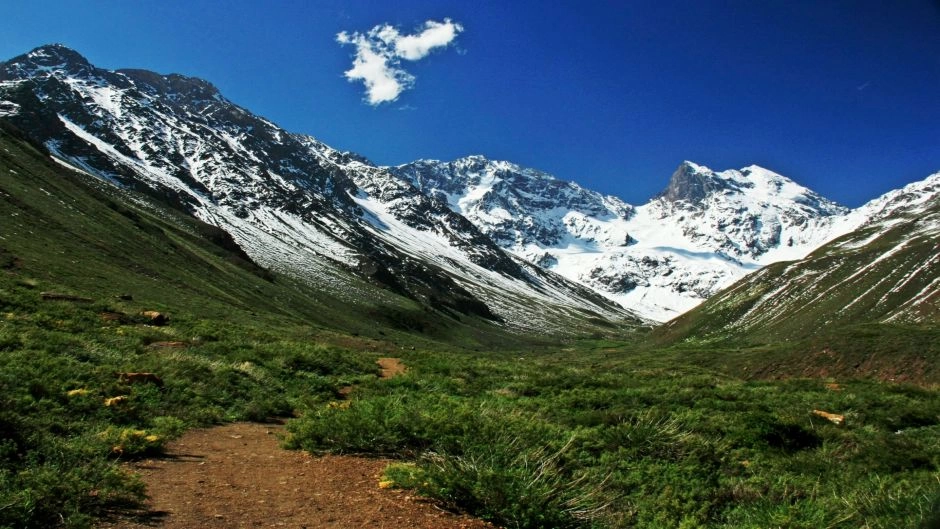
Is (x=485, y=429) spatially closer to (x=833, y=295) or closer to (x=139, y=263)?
(x=139, y=263)

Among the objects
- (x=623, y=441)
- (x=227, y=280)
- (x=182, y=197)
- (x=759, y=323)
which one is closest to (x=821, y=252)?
(x=759, y=323)

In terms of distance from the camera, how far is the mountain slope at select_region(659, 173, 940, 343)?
85.2 metres

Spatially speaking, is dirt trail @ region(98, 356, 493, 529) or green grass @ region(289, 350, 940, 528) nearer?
dirt trail @ region(98, 356, 493, 529)

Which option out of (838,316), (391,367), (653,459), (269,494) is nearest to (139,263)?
(391,367)

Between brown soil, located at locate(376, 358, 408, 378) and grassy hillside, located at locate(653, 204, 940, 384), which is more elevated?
grassy hillside, located at locate(653, 204, 940, 384)

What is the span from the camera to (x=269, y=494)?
9.13 m

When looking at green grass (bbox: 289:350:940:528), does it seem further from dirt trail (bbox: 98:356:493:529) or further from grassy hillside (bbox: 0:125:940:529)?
dirt trail (bbox: 98:356:493:529)

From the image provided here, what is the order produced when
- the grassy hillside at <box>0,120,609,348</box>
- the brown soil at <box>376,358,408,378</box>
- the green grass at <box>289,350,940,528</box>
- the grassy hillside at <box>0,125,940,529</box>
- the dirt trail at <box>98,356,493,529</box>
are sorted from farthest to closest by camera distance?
the grassy hillside at <box>0,120,609,348</box>, the brown soil at <box>376,358,408,378</box>, the green grass at <box>289,350,940,528</box>, the grassy hillside at <box>0,125,940,529</box>, the dirt trail at <box>98,356,493,529</box>

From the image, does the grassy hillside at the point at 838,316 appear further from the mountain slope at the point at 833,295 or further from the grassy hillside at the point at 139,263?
the grassy hillside at the point at 139,263

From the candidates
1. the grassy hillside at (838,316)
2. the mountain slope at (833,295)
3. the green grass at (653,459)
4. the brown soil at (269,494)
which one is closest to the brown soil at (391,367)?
the green grass at (653,459)

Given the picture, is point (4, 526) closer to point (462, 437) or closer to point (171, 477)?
point (171, 477)

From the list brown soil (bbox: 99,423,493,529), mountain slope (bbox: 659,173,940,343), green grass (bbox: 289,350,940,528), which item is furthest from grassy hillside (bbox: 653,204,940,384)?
brown soil (bbox: 99,423,493,529)

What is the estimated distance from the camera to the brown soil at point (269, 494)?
8.00 metres

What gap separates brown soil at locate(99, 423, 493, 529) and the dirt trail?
0.01m
